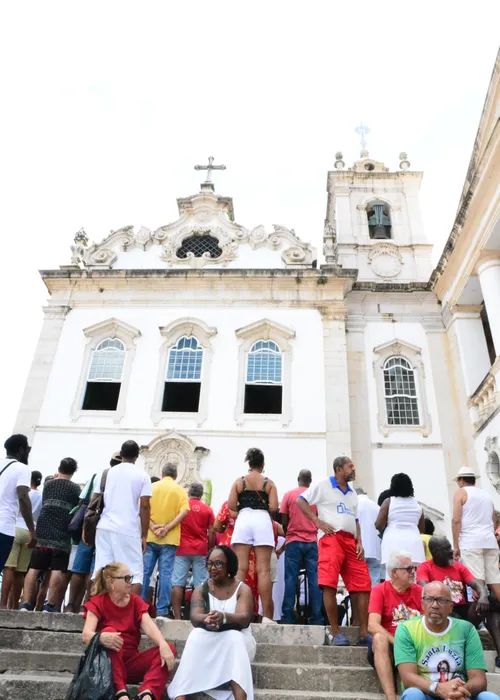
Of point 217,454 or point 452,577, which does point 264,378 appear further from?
point 452,577

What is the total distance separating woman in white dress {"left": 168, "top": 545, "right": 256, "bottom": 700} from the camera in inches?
147

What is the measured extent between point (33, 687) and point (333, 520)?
2909 millimetres

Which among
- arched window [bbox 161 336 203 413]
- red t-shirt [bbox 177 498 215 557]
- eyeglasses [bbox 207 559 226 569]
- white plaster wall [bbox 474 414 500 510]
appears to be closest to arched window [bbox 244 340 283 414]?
arched window [bbox 161 336 203 413]

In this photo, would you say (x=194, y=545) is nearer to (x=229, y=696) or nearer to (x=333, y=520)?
(x=333, y=520)

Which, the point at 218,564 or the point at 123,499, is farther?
the point at 123,499

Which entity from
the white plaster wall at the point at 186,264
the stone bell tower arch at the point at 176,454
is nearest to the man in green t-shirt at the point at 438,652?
the stone bell tower arch at the point at 176,454

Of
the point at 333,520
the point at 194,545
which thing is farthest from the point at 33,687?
the point at 333,520

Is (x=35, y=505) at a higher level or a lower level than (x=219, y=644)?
higher

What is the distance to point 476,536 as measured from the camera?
558 cm

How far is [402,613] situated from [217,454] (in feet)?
27.7

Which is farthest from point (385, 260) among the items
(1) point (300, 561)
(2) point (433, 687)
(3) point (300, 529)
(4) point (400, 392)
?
(2) point (433, 687)

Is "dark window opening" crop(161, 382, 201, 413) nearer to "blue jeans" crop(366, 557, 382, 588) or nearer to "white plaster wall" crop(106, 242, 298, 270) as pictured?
"white plaster wall" crop(106, 242, 298, 270)

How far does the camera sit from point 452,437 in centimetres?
1284

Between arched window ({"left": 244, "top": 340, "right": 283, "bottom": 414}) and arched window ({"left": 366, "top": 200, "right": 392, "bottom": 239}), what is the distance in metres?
5.38
